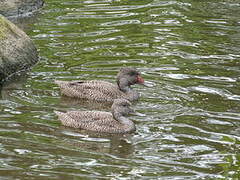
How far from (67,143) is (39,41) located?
705cm

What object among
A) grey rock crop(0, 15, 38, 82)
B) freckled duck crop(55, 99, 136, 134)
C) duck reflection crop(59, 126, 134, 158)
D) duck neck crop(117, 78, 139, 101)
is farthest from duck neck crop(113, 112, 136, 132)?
grey rock crop(0, 15, 38, 82)

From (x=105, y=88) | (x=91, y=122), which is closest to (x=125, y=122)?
(x=91, y=122)

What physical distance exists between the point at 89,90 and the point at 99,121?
1.95m

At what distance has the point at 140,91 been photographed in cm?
1483

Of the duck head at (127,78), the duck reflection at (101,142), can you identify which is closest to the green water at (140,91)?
the duck reflection at (101,142)

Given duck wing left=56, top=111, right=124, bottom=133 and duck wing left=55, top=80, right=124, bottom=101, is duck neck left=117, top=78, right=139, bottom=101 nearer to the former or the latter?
duck wing left=55, top=80, right=124, bottom=101

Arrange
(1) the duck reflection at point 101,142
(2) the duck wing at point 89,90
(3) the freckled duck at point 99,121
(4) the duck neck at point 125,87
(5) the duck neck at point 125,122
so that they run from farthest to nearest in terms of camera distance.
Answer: (4) the duck neck at point 125,87, (2) the duck wing at point 89,90, (3) the freckled duck at point 99,121, (5) the duck neck at point 125,122, (1) the duck reflection at point 101,142

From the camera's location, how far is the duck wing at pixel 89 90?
1426cm

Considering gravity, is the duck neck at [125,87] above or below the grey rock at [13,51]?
below

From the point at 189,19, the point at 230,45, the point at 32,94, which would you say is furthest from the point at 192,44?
the point at 32,94

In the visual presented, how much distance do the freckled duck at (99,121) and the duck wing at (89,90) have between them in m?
1.57

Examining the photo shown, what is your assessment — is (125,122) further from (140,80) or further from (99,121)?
(140,80)

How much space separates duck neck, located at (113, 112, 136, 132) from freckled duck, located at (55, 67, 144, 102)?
4.46 ft

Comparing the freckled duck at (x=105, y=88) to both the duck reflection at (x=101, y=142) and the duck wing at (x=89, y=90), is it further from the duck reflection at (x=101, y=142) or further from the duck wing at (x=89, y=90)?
the duck reflection at (x=101, y=142)
